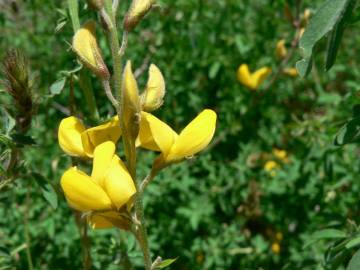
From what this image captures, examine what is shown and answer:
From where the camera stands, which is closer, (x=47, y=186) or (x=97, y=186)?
(x=97, y=186)

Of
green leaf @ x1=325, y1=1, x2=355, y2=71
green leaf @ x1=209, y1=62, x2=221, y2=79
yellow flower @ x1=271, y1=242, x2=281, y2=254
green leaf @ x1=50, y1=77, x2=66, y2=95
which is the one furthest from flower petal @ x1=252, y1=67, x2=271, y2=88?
green leaf @ x1=325, y1=1, x2=355, y2=71

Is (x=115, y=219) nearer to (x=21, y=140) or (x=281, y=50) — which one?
(x=21, y=140)

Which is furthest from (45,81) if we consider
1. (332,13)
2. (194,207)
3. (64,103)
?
(332,13)

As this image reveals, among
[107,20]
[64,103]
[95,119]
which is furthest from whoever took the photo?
[64,103]

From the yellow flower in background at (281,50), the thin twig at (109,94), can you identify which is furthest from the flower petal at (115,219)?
the yellow flower in background at (281,50)

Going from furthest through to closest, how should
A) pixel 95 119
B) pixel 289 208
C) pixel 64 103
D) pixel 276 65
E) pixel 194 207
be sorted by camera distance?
pixel 276 65, pixel 64 103, pixel 289 208, pixel 194 207, pixel 95 119

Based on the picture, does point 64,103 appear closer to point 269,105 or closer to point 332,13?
point 269,105
